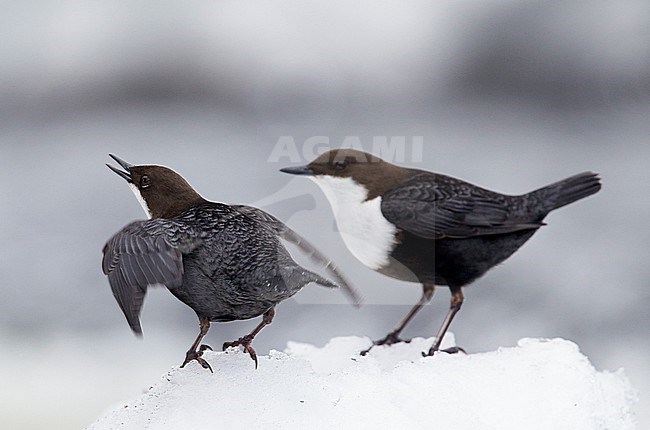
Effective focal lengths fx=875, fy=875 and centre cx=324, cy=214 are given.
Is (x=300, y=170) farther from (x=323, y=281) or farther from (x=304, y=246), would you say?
(x=323, y=281)


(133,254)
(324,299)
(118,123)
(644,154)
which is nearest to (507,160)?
(644,154)

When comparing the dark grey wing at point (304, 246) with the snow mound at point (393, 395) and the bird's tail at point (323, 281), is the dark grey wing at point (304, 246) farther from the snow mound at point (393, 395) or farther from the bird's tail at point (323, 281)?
the snow mound at point (393, 395)

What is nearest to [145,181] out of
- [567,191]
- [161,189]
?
[161,189]

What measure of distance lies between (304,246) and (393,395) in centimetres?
32

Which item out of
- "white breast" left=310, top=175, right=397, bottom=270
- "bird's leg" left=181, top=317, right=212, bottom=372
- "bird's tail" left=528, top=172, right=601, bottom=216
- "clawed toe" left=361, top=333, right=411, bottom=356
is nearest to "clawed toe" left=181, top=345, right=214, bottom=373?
"bird's leg" left=181, top=317, right=212, bottom=372

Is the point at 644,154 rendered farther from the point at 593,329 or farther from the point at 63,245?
the point at 63,245

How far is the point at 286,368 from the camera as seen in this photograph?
1.62 meters

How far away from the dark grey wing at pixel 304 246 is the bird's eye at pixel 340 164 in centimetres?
25

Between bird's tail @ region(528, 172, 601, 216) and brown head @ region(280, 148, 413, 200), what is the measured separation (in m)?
0.32

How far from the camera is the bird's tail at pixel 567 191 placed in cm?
193

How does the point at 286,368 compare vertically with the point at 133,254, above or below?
below

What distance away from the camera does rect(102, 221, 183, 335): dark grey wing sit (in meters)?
1.35

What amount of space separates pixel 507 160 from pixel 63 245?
2.15 m

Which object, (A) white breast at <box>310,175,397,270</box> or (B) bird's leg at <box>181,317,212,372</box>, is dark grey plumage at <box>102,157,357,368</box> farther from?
(A) white breast at <box>310,175,397,270</box>
